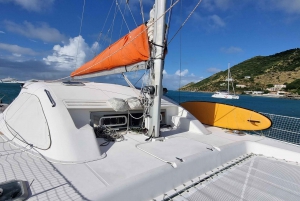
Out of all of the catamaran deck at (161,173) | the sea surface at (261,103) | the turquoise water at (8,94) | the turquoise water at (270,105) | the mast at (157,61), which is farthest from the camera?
the turquoise water at (270,105)

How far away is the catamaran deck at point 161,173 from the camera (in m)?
2.16

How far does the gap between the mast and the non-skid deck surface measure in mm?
1550

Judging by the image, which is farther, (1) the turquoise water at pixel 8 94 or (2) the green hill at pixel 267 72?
(2) the green hill at pixel 267 72

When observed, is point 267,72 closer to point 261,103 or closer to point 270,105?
point 261,103

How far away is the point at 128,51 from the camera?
386cm

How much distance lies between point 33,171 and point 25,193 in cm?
60

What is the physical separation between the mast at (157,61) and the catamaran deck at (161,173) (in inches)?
17.3

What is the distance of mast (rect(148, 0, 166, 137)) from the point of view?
3.69 metres

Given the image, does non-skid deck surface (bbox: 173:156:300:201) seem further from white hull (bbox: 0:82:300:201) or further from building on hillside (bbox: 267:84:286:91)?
building on hillside (bbox: 267:84:286:91)

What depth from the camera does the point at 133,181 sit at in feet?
7.31

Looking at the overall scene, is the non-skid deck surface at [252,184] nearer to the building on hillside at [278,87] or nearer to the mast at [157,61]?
the mast at [157,61]

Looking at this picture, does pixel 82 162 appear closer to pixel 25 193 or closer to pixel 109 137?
pixel 25 193

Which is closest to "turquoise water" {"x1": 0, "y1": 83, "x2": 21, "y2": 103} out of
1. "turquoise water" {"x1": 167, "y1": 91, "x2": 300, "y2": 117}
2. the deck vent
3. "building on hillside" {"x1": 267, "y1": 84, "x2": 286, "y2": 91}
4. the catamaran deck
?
the catamaran deck

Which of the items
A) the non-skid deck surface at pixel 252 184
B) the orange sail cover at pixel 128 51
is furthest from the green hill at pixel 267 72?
the non-skid deck surface at pixel 252 184
